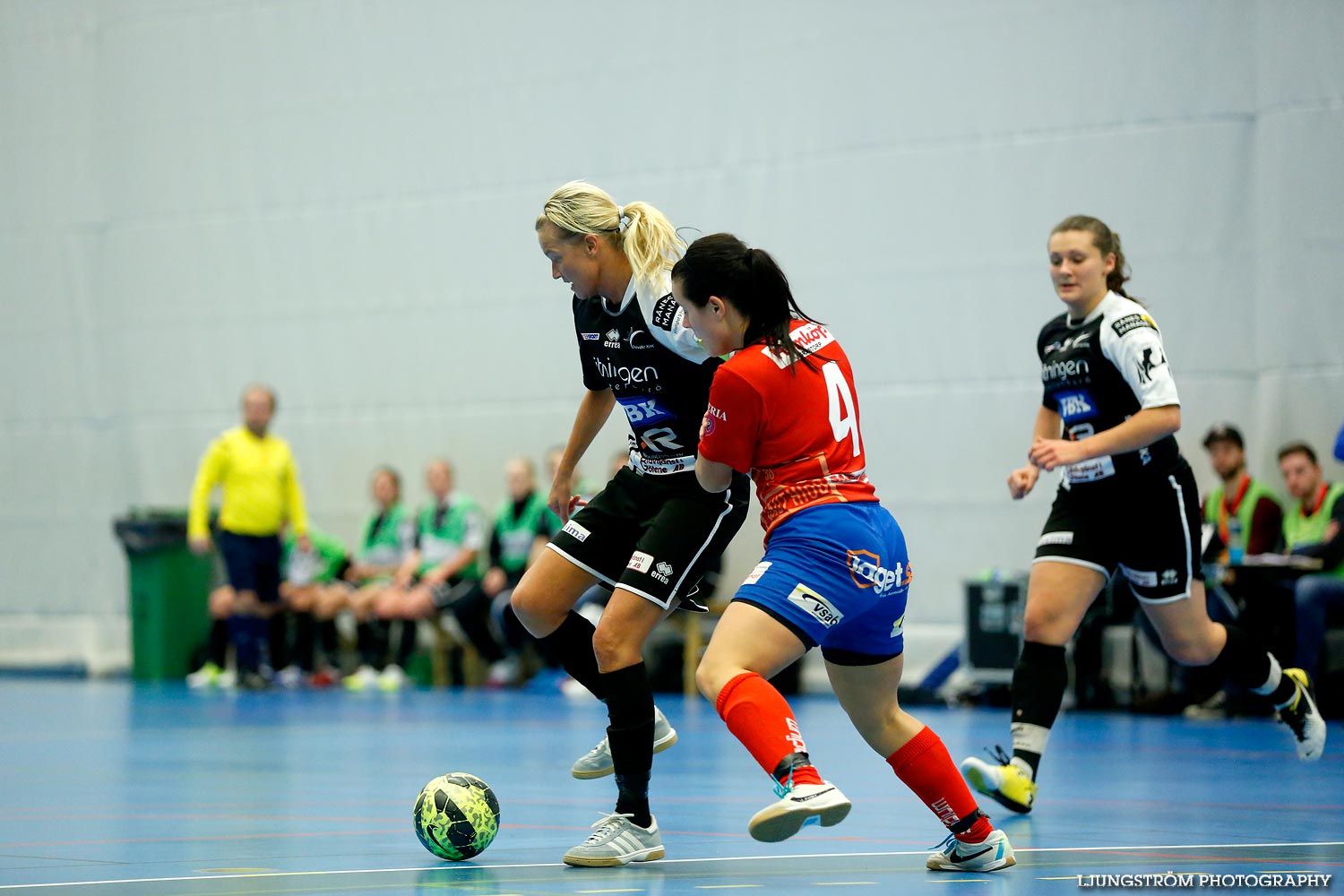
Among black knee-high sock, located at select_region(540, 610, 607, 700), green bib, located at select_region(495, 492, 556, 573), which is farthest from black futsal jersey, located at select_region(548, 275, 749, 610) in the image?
green bib, located at select_region(495, 492, 556, 573)

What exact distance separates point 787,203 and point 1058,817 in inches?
319

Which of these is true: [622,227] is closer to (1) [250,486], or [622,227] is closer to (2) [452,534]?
(2) [452,534]

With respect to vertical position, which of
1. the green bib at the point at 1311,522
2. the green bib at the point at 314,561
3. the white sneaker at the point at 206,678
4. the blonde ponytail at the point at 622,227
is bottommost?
the white sneaker at the point at 206,678

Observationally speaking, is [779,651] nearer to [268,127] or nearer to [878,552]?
[878,552]

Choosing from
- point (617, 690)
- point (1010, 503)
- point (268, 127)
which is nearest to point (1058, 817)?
point (617, 690)

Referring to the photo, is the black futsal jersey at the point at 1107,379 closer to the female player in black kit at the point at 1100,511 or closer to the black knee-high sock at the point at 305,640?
the female player in black kit at the point at 1100,511

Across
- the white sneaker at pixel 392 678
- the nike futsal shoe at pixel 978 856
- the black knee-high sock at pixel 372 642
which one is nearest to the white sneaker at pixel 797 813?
the nike futsal shoe at pixel 978 856

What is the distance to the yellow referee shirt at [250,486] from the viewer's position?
1356cm

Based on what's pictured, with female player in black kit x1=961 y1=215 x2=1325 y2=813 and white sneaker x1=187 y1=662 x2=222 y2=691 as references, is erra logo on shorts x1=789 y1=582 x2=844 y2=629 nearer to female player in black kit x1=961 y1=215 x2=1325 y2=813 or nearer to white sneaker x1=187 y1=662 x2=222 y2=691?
female player in black kit x1=961 y1=215 x2=1325 y2=813

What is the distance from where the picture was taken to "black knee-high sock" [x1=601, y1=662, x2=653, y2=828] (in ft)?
15.4

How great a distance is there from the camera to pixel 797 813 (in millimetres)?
3705

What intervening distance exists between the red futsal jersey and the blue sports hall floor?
37.2 inches

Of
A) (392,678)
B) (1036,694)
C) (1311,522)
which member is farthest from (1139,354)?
Result: (392,678)

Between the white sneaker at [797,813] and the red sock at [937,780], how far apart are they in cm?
63
